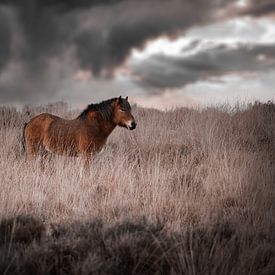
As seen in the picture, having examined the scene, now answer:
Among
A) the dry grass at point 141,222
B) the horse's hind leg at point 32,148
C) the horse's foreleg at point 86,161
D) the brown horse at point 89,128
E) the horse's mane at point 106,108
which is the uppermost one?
the horse's mane at point 106,108

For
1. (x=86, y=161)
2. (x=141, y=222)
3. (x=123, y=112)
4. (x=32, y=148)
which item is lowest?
(x=141, y=222)

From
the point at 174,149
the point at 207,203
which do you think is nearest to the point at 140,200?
the point at 207,203

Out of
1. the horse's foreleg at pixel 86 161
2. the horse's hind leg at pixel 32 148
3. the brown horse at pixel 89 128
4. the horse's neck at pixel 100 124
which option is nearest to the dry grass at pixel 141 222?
the horse's foreleg at pixel 86 161

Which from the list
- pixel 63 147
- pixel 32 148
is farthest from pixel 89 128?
pixel 32 148

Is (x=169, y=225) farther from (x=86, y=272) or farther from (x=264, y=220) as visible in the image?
(x=86, y=272)

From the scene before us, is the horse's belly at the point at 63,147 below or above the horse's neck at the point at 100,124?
below

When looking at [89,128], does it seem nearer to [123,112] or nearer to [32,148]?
[123,112]

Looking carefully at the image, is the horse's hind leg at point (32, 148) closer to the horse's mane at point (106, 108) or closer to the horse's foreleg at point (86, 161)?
the horse's foreleg at point (86, 161)

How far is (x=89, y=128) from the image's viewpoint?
955cm

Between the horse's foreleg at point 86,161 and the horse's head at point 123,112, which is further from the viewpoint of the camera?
the horse's head at point 123,112

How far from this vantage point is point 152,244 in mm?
4562

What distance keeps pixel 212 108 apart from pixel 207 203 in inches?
479

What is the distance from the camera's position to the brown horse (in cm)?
941

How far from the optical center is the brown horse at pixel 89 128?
30.9 feet
